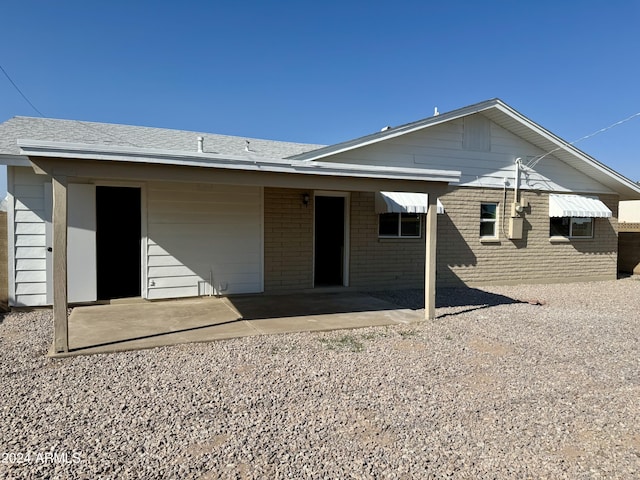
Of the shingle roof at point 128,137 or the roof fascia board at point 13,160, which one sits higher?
the shingle roof at point 128,137

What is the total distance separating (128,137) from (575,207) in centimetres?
1278

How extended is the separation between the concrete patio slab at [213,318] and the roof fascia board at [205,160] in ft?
8.06

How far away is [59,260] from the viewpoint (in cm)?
525

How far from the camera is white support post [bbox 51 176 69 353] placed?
5.16 m

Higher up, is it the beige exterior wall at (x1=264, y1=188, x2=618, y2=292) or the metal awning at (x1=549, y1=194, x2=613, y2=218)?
the metal awning at (x1=549, y1=194, x2=613, y2=218)

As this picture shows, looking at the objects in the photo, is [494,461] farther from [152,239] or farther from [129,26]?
[129,26]

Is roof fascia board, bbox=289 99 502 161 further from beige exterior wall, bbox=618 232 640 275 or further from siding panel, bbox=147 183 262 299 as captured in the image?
beige exterior wall, bbox=618 232 640 275

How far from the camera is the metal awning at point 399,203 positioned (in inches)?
407

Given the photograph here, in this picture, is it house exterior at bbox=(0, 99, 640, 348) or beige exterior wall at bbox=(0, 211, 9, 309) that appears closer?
house exterior at bbox=(0, 99, 640, 348)

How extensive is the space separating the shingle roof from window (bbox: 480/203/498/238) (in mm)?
5524

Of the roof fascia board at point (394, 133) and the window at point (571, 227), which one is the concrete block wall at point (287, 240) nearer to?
the roof fascia board at point (394, 133)

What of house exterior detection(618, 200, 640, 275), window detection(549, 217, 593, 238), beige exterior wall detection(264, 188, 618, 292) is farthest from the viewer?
house exterior detection(618, 200, 640, 275)

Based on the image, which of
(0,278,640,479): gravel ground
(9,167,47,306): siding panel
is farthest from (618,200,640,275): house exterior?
(9,167,47,306): siding panel

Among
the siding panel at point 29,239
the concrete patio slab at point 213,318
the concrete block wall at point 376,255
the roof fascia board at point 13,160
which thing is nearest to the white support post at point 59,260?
the concrete patio slab at point 213,318
